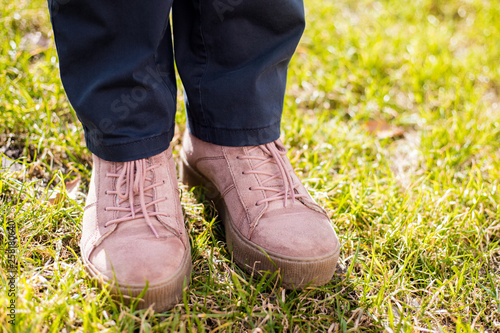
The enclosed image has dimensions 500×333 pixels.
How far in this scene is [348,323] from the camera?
3.37 ft

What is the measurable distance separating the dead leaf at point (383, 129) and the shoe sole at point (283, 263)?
2.98 ft

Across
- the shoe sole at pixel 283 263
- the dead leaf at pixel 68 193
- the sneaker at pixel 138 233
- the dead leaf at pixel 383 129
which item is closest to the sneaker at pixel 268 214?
the shoe sole at pixel 283 263

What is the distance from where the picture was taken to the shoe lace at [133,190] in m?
1.05

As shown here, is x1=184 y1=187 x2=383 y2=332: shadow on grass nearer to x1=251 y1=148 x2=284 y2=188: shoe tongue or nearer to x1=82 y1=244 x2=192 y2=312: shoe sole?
x1=82 y1=244 x2=192 y2=312: shoe sole

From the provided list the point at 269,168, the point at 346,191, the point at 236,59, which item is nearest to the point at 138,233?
the point at 269,168

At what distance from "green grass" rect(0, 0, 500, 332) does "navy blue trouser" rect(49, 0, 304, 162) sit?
289 mm

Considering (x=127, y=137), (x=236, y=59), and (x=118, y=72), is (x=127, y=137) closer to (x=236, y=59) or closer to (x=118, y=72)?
(x=118, y=72)

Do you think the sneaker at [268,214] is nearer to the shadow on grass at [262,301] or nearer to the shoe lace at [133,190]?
the shadow on grass at [262,301]

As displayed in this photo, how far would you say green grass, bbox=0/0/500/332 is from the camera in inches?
39.2

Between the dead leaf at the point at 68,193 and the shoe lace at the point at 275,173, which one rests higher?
the shoe lace at the point at 275,173

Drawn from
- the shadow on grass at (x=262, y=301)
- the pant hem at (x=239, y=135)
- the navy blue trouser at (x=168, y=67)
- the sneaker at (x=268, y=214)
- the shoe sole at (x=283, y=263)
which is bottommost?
the shadow on grass at (x=262, y=301)

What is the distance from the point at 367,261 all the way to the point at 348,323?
23 centimetres

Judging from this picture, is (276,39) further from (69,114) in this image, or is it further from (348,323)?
(69,114)

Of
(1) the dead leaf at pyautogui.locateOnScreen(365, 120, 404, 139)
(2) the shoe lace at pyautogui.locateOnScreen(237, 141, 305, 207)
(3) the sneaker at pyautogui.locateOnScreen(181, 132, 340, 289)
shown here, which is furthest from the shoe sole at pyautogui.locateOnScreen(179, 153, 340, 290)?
(1) the dead leaf at pyautogui.locateOnScreen(365, 120, 404, 139)
